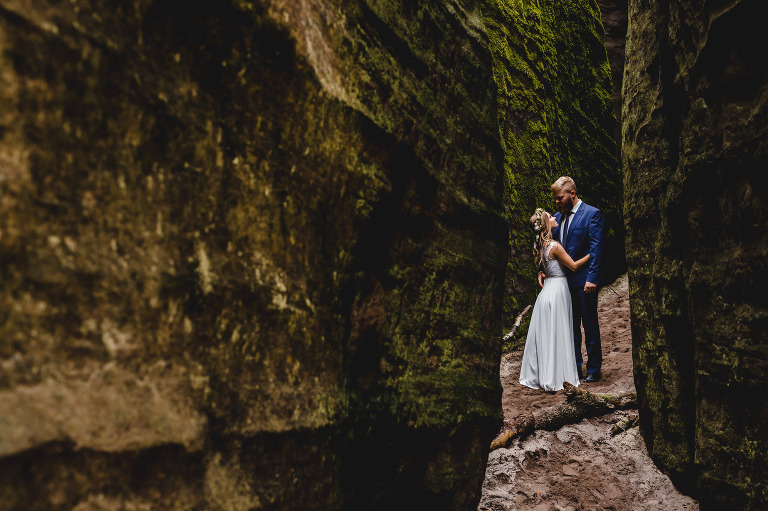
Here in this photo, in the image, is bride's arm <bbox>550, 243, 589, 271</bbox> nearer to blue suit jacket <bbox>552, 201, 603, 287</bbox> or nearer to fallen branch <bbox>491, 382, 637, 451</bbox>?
blue suit jacket <bbox>552, 201, 603, 287</bbox>

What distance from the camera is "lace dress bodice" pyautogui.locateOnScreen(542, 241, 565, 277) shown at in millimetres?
5539

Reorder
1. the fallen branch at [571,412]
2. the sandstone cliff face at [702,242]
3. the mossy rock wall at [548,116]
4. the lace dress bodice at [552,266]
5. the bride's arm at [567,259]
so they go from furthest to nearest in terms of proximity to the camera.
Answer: the mossy rock wall at [548,116], the lace dress bodice at [552,266], the bride's arm at [567,259], the fallen branch at [571,412], the sandstone cliff face at [702,242]

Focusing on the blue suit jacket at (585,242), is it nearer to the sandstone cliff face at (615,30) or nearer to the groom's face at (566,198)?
the groom's face at (566,198)

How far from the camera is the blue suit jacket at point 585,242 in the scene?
5332mm

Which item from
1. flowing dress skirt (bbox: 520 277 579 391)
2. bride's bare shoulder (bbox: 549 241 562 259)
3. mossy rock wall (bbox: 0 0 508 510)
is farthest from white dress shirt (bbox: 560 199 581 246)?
mossy rock wall (bbox: 0 0 508 510)

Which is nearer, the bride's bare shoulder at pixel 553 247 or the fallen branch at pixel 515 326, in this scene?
the bride's bare shoulder at pixel 553 247

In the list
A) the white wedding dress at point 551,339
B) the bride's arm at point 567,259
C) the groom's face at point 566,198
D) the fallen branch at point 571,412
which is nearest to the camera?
the fallen branch at point 571,412

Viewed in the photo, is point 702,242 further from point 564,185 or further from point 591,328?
point 564,185

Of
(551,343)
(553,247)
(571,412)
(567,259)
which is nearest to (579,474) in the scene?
(571,412)

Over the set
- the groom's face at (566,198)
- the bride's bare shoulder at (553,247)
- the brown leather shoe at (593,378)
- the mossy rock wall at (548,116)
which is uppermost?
the mossy rock wall at (548,116)

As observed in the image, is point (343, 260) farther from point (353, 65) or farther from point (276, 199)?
point (353, 65)

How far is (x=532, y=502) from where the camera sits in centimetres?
345

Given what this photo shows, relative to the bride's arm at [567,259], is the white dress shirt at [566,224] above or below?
above

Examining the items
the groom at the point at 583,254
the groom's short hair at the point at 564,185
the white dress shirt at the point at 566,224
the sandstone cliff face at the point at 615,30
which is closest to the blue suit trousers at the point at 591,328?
the groom at the point at 583,254
